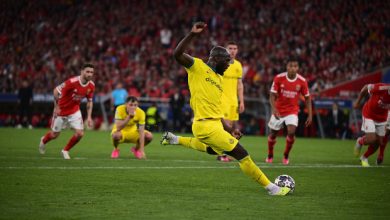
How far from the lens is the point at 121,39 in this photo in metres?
41.3

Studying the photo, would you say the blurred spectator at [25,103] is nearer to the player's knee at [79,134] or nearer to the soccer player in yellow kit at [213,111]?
the player's knee at [79,134]

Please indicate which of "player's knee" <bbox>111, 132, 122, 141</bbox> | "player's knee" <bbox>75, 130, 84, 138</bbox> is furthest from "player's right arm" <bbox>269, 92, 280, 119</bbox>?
"player's knee" <bbox>75, 130, 84, 138</bbox>

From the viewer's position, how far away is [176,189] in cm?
1062

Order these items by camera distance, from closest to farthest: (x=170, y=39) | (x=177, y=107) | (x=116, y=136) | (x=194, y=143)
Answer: (x=194, y=143) < (x=116, y=136) < (x=177, y=107) < (x=170, y=39)

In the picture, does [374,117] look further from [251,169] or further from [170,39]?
[170,39]

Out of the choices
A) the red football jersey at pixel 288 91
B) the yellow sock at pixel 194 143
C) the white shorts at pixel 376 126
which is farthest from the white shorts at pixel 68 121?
the white shorts at pixel 376 126

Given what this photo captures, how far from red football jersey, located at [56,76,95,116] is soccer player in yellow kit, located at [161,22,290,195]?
6606 mm

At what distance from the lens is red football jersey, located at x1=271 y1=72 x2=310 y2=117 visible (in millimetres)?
16328

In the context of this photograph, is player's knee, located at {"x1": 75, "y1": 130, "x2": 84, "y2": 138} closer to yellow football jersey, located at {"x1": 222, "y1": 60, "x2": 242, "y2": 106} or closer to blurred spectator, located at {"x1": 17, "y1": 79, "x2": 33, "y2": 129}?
yellow football jersey, located at {"x1": 222, "y1": 60, "x2": 242, "y2": 106}

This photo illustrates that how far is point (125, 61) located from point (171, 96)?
297 inches

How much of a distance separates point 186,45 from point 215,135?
144 centimetres

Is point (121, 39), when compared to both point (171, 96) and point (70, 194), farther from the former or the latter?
point (70, 194)

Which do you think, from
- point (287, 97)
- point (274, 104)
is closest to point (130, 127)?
point (274, 104)

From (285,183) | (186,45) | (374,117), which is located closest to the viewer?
(186,45)
